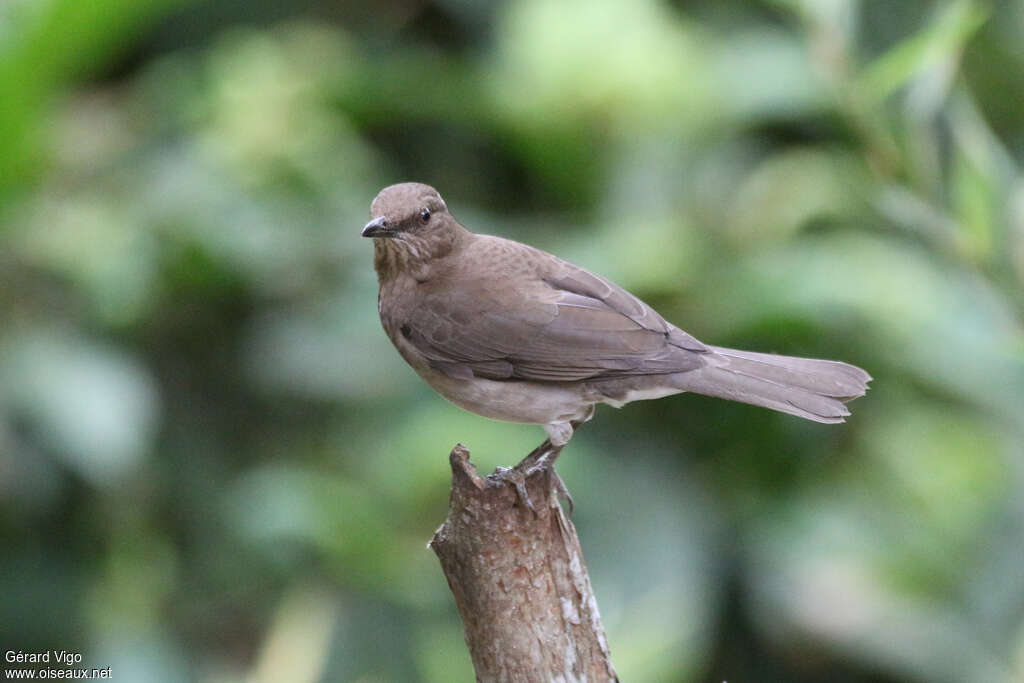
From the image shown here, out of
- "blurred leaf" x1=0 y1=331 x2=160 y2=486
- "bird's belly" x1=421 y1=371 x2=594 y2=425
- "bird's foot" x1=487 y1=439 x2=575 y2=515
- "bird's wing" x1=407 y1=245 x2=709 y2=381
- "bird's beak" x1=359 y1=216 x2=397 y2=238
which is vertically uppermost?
"blurred leaf" x1=0 y1=331 x2=160 y2=486

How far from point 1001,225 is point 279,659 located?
346 cm

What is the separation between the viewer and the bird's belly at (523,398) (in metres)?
3.87

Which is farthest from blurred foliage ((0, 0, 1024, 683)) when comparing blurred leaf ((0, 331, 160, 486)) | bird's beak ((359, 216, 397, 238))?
bird's beak ((359, 216, 397, 238))

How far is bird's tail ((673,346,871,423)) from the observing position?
11.8 feet

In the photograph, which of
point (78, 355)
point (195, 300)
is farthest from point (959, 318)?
point (78, 355)

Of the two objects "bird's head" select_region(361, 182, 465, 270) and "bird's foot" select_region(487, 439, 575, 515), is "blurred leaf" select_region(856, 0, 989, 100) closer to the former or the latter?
"bird's head" select_region(361, 182, 465, 270)

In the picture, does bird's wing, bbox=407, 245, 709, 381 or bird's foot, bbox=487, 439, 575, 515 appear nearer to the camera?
bird's foot, bbox=487, 439, 575, 515

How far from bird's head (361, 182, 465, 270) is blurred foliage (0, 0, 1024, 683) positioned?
4.59 feet

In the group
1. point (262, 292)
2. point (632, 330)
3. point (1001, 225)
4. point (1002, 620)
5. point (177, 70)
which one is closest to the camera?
point (1001, 225)

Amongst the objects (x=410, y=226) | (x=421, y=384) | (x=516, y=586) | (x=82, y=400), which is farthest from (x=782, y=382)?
(x=82, y=400)

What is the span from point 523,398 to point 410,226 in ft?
2.17

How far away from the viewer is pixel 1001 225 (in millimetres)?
3516

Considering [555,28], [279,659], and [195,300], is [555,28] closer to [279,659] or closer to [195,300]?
[195,300]

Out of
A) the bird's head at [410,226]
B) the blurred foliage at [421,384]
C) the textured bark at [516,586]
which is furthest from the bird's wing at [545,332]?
the blurred foliage at [421,384]
